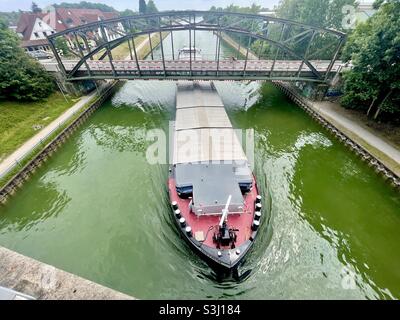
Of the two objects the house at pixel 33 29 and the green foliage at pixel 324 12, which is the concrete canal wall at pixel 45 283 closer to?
the green foliage at pixel 324 12

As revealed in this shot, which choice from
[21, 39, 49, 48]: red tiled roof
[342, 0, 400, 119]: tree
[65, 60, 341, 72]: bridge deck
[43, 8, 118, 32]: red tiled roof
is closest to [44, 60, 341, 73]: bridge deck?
[65, 60, 341, 72]: bridge deck

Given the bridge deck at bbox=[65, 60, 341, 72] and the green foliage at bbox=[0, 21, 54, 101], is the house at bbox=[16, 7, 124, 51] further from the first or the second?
the green foliage at bbox=[0, 21, 54, 101]

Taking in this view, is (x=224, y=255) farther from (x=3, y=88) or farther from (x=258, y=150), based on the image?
(x=3, y=88)

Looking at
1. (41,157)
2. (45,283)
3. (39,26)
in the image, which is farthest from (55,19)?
(45,283)

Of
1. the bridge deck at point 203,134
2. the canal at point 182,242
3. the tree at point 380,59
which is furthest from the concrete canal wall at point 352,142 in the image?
the bridge deck at point 203,134

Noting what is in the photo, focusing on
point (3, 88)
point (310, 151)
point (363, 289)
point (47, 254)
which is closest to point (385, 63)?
point (310, 151)

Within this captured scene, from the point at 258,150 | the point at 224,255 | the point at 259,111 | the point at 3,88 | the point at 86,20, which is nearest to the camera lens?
the point at 224,255
